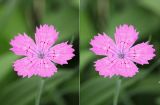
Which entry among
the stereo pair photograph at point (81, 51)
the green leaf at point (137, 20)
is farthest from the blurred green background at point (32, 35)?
the green leaf at point (137, 20)

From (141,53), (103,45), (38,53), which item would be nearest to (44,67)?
(38,53)

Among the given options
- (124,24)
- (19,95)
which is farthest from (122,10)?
(19,95)

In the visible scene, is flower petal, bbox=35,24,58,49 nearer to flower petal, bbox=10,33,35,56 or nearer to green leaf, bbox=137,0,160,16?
flower petal, bbox=10,33,35,56

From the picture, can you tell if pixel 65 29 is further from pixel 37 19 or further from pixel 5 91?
pixel 5 91

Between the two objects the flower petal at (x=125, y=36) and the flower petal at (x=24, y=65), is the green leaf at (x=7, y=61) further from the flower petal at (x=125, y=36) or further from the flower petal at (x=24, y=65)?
the flower petal at (x=125, y=36)

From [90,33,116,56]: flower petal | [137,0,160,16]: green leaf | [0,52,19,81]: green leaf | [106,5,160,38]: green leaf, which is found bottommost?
[0,52,19,81]: green leaf

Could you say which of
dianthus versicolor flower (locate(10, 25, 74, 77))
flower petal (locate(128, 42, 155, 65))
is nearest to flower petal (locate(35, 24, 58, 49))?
dianthus versicolor flower (locate(10, 25, 74, 77))

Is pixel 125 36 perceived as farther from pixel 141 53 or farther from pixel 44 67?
pixel 44 67
